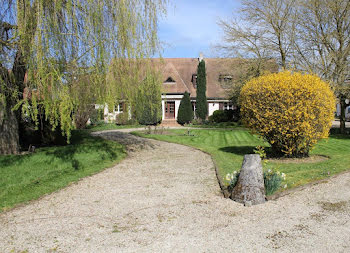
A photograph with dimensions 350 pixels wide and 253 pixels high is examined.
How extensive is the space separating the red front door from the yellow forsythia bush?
2180 cm

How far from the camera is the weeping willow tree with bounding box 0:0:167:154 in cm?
681

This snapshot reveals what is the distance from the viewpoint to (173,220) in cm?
477

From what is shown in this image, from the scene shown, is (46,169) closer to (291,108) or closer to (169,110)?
(291,108)

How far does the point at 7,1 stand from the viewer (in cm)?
775

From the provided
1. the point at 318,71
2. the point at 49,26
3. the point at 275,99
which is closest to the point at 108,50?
the point at 49,26

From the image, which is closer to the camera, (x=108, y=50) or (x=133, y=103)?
(x=108, y=50)

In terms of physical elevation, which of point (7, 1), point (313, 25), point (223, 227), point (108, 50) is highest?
point (313, 25)

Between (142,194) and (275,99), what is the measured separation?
5.01m

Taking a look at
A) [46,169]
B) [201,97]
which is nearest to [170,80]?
[201,97]

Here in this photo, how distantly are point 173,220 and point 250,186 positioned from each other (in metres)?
1.65

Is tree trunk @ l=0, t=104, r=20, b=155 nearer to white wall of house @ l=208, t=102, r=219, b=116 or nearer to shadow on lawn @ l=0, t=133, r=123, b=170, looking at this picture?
shadow on lawn @ l=0, t=133, r=123, b=170

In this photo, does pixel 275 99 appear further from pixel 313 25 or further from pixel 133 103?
pixel 313 25

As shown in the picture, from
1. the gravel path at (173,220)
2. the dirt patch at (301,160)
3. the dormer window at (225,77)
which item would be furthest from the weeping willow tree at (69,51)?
the dormer window at (225,77)

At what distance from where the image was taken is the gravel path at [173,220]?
389 centimetres
